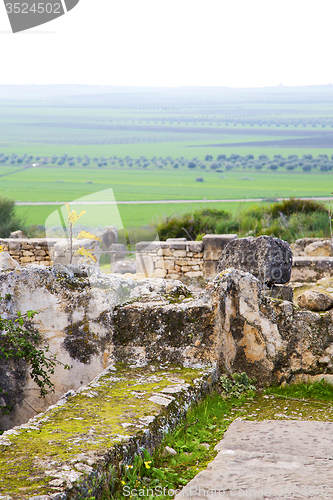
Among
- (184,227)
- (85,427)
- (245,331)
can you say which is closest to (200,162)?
(184,227)

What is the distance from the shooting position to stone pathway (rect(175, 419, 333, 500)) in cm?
237

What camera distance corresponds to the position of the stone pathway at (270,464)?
2371 mm

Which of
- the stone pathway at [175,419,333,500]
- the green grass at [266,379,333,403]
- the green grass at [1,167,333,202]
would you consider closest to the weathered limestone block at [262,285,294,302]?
the green grass at [266,379,333,403]

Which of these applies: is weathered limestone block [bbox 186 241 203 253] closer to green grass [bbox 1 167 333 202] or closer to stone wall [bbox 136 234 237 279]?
stone wall [bbox 136 234 237 279]

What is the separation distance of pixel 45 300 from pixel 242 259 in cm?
257

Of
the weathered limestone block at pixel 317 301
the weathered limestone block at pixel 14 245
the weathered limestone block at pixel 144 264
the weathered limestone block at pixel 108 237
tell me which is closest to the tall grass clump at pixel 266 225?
the weathered limestone block at pixel 108 237

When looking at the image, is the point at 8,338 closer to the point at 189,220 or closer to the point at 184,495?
the point at 184,495

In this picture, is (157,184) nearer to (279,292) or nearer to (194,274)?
(194,274)

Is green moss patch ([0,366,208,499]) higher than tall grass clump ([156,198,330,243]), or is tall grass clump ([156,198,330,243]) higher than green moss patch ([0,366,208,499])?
green moss patch ([0,366,208,499])

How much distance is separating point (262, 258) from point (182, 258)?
602 cm

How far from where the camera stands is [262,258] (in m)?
5.63

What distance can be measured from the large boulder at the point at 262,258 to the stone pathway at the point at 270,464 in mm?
2242

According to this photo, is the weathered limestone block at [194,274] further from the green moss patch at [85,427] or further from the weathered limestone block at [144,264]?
the green moss patch at [85,427]

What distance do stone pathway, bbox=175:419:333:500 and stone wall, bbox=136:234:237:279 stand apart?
792 centimetres
